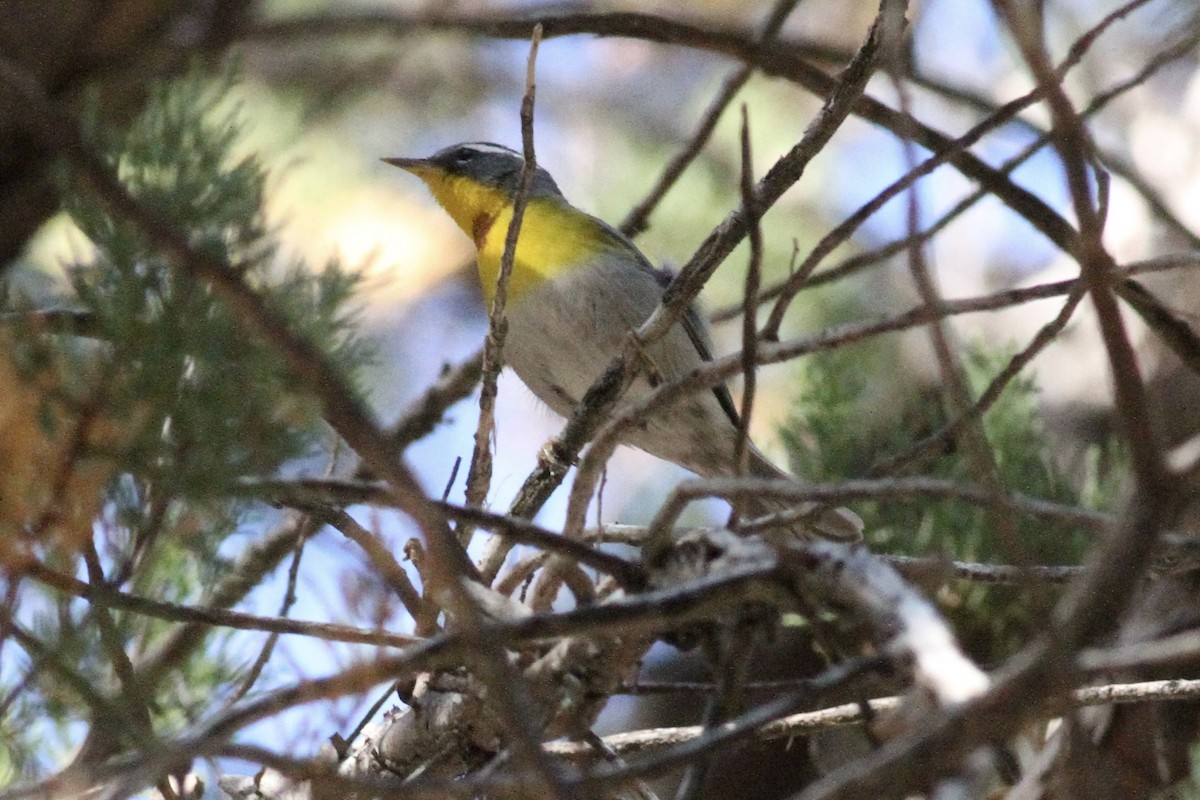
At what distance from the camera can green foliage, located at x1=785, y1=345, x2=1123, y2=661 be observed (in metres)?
3.25

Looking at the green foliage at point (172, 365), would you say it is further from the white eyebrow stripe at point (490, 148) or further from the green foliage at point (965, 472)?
the white eyebrow stripe at point (490, 148)

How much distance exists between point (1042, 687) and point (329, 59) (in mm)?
5492

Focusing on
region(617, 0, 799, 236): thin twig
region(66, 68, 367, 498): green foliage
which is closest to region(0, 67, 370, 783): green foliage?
region(66, 68, 367, 498): green foliage

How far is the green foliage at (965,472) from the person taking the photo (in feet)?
10.7

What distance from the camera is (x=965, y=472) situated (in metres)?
3.40

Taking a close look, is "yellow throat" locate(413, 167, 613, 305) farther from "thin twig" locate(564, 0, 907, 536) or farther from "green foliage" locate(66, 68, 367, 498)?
"green foliage" locate(66, 68, 367, 498)

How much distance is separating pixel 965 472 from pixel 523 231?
148cm

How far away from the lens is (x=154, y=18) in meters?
2.95

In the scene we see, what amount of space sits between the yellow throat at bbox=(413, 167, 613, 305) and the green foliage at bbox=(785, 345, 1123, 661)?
0.80 metres

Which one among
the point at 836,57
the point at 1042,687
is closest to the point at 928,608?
the point at 1042,687

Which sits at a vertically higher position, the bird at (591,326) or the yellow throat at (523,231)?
the yellow throat at (523,231)

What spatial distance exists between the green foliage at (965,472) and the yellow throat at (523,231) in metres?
0.80

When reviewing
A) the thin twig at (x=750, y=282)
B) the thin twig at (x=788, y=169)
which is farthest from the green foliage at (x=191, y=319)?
the thin twig at (x=788, y=169)

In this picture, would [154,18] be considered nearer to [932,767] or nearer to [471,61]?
[932,767]
